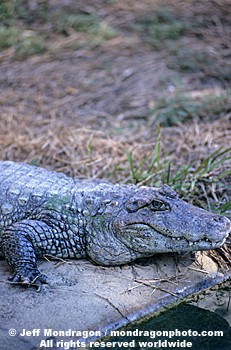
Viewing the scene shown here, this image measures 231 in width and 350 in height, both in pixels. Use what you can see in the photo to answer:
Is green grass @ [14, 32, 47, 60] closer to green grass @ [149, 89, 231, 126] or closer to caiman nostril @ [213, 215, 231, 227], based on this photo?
green grass @ [149, 89, 231, 126]

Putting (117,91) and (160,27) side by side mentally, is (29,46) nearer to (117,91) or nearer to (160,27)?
(117,91)

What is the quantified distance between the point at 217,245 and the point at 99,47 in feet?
16.2

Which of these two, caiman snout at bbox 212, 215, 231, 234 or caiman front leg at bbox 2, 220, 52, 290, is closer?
caiman front leg at bbox 2, 220, 52, 290

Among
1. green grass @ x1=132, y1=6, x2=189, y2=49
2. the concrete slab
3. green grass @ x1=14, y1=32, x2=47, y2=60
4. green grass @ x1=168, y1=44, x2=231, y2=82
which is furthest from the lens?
green grass @ x1=132, y1=6, x2=189, y2=49

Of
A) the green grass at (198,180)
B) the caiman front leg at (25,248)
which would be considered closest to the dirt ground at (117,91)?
the green grass at (198,180)

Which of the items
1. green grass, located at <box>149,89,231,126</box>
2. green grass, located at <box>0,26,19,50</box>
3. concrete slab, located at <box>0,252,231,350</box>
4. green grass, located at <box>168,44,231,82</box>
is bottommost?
green grass, located at <box>149,89,231,126</box>

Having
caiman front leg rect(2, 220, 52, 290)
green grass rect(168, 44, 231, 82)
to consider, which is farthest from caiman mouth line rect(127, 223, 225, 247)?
green grass rect(168, 44, 231, 82)

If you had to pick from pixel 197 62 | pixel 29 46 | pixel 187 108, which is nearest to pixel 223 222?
pixel 187 108

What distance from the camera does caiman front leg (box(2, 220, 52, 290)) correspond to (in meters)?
3.84

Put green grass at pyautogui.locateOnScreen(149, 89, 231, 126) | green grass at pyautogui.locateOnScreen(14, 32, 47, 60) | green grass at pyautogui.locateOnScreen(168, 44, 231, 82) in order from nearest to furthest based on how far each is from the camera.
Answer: green grass at pyautogui.locateOnScreen(149, 89, 231, 126) → green grass at pyautogui.locateOnScreen(168, 44, 231, 82) → green grass at pyautogui.locateOnScreen(14, 32, 47, 60)

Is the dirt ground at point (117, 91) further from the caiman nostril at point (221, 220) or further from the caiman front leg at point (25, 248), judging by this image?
the caiman front leg at point (25, 248)

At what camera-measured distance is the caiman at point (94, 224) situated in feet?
13.0

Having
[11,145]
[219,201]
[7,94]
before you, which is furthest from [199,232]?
[7,94]

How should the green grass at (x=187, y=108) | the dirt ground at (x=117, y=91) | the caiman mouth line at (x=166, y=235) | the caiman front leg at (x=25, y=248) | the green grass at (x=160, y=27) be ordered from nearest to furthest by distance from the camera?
1. the caiman front leg at (x=25, y=248)
2. the caiman mouth line at (x=166, y=235)
3. the dirt ground at (x=117, y=91)
4. the green grass at (x=187, y=108)
5. the green grass at (x=160, y=27)
